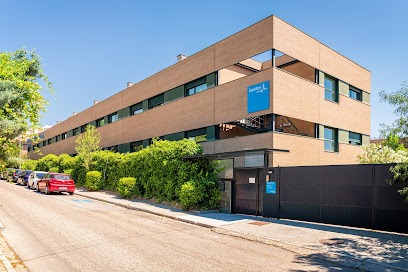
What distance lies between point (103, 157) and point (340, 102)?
1915 cm

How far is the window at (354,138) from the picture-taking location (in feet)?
81.4

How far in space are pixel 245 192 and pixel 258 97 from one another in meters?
5.86

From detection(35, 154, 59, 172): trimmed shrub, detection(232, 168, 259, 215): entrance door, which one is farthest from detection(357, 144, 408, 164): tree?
detection(35, 154, 59, 172): trimmed shrub

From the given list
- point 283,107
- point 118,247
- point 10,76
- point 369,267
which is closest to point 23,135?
point 10,76

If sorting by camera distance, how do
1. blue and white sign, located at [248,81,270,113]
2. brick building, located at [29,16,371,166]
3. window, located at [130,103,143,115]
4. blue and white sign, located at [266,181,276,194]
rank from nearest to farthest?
blue and white sign, located at [266,181,276,194]
blue and white sign, located at [248,81,270,113]
brick building, located at [29,16,371,166]
window, located at [130,103,143,115]

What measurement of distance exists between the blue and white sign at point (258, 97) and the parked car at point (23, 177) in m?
26.9

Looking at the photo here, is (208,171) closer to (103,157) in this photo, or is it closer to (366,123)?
(103,157)

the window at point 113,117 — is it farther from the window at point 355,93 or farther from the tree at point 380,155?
the tree at point 380,155

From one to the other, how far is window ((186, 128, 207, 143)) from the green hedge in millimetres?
3283

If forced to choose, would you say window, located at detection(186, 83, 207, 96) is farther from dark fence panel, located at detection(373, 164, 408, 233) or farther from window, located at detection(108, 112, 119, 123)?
dark fence panel, located at detection(373, 164, 408, 233)

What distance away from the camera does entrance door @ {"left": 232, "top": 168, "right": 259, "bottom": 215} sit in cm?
1520

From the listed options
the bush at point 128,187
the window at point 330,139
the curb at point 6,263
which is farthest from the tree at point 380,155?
the curb at point 6,263

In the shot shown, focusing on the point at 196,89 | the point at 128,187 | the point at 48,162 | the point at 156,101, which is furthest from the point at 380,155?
the point at 48,162

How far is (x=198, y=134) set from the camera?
77.8ft
